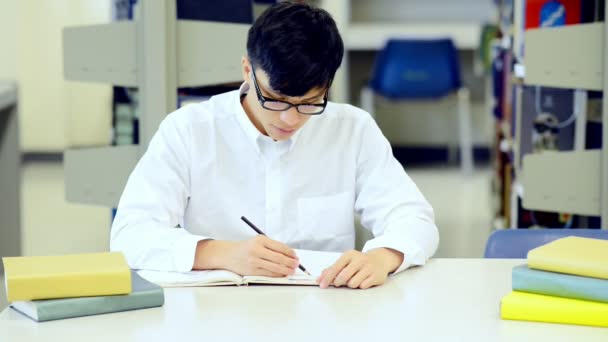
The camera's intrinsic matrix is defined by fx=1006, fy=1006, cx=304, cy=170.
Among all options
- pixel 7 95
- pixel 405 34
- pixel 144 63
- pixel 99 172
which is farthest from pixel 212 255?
pixel 405 34

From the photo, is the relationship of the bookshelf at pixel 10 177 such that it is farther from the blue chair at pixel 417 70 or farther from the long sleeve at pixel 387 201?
the blue chair at pixel 417 70

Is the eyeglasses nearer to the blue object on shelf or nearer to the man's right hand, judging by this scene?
the man's right hand

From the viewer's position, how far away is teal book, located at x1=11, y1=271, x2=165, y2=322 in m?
1.30

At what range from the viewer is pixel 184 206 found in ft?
6.12

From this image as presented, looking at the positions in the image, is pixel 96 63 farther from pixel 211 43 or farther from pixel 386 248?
pixel 386 248

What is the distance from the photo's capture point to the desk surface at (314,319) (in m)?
1.25

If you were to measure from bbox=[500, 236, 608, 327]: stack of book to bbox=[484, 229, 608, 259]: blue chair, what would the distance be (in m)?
0.39

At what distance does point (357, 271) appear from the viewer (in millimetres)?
1497

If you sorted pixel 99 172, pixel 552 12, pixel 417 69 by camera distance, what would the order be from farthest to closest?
pixel 417 69
pixel 552 12
pixel 99 172

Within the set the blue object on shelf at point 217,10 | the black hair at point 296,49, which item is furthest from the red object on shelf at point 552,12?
the black hair at point 296,49

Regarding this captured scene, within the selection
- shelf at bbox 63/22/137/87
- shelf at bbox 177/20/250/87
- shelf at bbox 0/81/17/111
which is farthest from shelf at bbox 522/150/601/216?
shelf at bbox 0/81/17/111

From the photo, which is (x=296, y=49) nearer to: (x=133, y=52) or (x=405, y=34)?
(x=133, y=52)

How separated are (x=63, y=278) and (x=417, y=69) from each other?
202 inches

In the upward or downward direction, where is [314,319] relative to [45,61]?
downward
